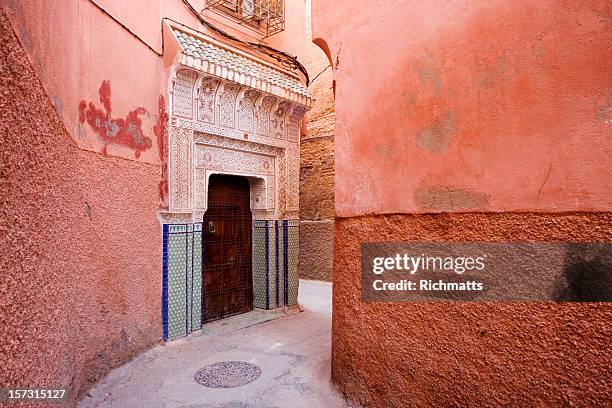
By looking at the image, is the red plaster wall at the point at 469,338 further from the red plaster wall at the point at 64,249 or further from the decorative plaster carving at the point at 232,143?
the decorative plaster carving at the point at 232,143

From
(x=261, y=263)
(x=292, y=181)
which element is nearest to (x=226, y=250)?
(x=261, y=263)

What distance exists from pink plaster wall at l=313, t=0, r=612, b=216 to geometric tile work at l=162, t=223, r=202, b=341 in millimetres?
2323

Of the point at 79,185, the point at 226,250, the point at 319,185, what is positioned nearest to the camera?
the point at 79,185

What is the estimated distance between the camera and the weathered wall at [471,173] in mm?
1607

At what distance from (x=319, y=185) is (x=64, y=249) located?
22.1 ft

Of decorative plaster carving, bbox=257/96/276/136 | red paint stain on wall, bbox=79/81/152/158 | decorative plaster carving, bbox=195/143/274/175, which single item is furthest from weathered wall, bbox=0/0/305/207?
decorative plaster carving, bbox=257/96/276/136

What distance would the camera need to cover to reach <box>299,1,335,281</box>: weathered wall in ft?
27.5

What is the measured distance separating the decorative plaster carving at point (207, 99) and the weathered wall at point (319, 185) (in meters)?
4.24

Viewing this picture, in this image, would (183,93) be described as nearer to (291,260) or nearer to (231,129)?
(231,129)

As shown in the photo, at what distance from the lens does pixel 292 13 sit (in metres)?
6.10

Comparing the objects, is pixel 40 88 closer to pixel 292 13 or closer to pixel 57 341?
pixel 57 341

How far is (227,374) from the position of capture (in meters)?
3.42

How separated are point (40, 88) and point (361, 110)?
1.90 m

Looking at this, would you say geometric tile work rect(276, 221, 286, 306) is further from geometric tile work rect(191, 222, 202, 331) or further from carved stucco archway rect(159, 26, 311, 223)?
geometric tile work rect(191, 222, 202, 331)
